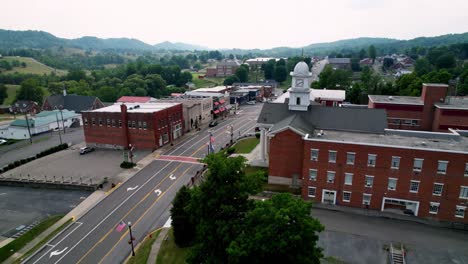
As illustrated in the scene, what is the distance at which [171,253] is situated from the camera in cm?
2777

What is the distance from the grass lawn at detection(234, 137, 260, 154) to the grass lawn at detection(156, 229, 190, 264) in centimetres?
2804

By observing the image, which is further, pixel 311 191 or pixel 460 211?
pixel 311 191

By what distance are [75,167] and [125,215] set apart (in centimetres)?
2130

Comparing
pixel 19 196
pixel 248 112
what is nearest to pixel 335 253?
pixel 19 196

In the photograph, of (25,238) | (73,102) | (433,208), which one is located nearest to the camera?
(25,238)

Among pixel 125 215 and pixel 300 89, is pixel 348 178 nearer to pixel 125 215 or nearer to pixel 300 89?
pixel 300 89

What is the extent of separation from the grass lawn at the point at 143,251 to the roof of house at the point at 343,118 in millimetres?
24673

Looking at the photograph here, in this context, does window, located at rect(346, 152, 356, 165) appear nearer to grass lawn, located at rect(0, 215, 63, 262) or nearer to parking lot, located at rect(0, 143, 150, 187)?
parking lot, located at rect(0, 143, 150, 187)

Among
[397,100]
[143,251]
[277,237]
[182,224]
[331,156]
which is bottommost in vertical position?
[143,251]

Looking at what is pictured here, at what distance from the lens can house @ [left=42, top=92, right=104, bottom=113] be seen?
9569 centimetres

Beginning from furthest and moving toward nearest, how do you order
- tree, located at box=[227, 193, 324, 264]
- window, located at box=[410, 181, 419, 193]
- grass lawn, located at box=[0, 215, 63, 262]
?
1. window, located at box=[410, 181, 419, 193]
2. grass lawn, located at box=[0, 215, 63, 262]
3. tree, located at box=[227, 193, 324, 264]

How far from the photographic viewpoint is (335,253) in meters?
27.1

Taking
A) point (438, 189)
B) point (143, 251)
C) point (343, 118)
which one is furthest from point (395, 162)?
point (143, 251)

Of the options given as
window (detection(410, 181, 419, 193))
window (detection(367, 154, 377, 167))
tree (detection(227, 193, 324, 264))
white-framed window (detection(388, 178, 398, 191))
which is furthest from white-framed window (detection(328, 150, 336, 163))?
tree (detection(227, 193, 324, 264))
